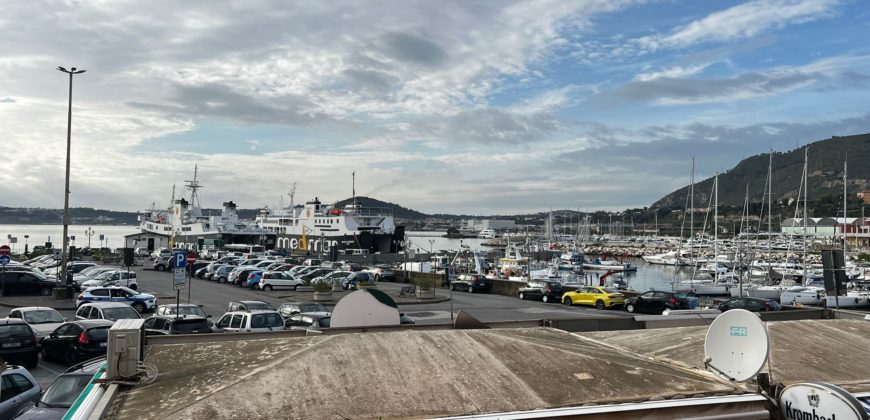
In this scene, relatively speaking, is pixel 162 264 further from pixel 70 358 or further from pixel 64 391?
pixel 64 391

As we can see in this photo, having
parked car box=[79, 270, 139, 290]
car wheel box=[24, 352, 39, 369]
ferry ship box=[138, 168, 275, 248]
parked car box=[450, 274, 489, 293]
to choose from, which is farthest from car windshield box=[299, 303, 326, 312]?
ferry ship box=[138, 168, 275, 248]

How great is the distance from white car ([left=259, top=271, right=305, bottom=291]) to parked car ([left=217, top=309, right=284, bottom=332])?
2182 cm

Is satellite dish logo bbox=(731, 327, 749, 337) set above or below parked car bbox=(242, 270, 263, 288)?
above

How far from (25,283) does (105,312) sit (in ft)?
61.0

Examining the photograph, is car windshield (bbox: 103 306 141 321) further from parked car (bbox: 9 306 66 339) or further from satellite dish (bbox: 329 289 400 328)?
satellite dish (bbox: 329 289 400 328)

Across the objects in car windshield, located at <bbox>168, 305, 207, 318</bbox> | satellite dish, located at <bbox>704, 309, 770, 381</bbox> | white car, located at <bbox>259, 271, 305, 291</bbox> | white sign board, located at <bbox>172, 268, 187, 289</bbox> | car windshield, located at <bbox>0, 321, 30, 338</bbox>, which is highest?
satellite dish, located at <bbox>704, 309, 770, 381</bbox>

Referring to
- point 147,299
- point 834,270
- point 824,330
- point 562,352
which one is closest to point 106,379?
point 562,352

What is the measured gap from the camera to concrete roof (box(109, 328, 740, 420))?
5660 millimetres

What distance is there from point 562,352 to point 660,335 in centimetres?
265

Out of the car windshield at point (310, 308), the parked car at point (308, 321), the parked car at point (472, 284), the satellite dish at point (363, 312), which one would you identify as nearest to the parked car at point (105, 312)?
the parked car at point (308, 321)

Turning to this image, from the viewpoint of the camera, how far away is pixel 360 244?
9131cm

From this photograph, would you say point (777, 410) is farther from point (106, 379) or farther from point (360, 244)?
point (360, 244)

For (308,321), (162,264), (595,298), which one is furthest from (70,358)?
(162,264)

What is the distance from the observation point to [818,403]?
232 inches
